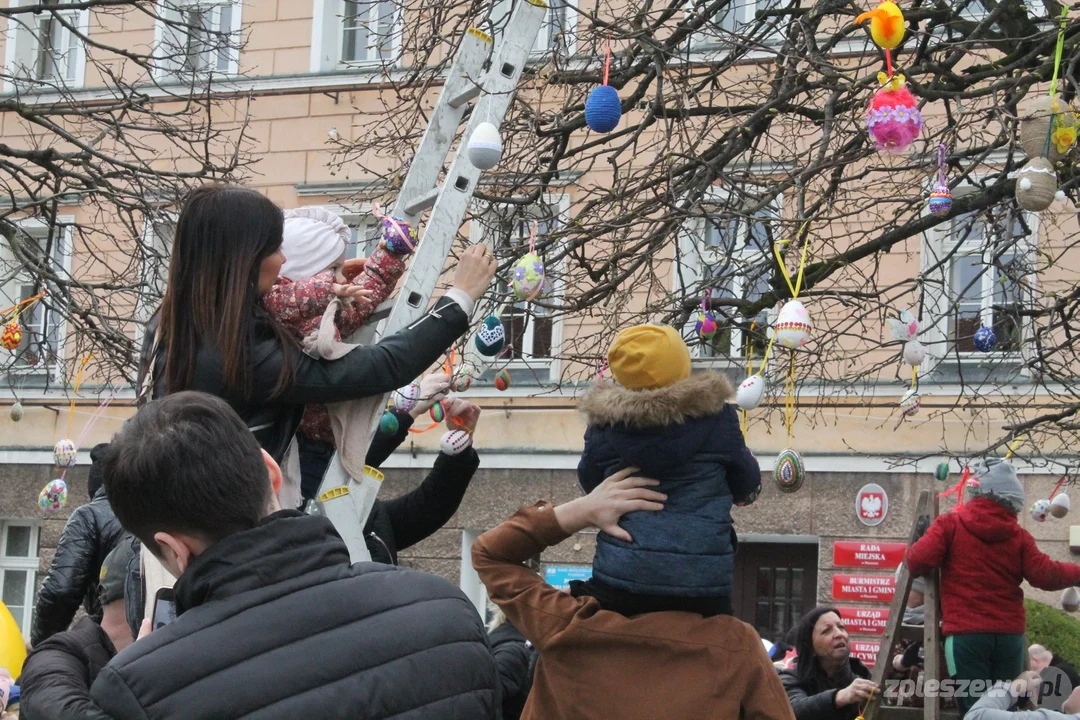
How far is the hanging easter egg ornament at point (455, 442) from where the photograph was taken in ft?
12.5

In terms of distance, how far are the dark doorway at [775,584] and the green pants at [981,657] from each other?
6238mm

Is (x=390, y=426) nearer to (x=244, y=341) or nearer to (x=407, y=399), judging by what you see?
(x=407, y=399)

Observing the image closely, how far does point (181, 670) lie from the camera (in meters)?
1.85

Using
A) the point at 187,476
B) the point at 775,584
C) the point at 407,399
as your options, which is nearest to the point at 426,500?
the point at 407,399

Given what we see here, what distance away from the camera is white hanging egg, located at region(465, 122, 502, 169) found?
326 centimetres

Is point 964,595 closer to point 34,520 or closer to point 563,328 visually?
point 563,328

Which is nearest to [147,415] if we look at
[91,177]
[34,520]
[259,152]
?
[91,177]

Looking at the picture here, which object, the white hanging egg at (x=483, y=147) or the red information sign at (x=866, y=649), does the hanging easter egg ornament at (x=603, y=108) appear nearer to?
the white hanging egg at (x=483, y=147)

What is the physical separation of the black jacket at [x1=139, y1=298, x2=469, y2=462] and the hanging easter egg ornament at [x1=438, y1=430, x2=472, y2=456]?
956mm

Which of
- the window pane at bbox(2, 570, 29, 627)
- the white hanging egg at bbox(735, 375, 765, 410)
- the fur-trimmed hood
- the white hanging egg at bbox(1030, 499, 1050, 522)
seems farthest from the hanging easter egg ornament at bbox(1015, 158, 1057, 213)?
the window pane at bbox(2, 570, 29, 627)

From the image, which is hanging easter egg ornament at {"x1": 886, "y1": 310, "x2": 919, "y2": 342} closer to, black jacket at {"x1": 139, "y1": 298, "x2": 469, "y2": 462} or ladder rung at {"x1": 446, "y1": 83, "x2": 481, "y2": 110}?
ladder rung at {"x1": 446, "y1": 83, "x2": 481, "y2": 110}

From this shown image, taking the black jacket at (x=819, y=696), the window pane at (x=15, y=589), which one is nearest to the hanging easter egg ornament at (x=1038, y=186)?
the black jacket at (x=819, y=696)

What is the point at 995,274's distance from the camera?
10.1 m

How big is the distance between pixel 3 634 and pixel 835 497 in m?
8.07
